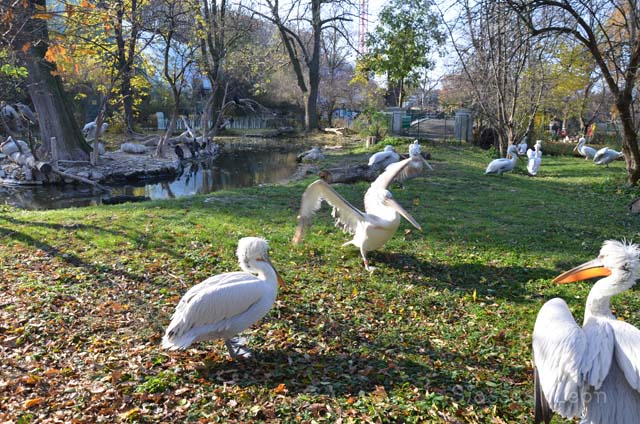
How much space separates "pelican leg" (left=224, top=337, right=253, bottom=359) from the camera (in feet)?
13.5

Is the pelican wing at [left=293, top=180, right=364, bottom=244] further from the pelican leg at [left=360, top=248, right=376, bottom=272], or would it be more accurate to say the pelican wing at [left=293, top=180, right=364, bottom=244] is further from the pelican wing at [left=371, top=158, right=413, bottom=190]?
the pelican wing at [left=371, top=158, right=413, bottom=190]

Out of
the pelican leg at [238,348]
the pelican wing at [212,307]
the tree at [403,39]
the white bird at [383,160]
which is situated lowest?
the pelican leg at [238,348]

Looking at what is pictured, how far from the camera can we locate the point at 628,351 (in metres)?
2.68

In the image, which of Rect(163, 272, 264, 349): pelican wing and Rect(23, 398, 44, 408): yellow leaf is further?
Rect(163, 272, 264, 349): pelican wing

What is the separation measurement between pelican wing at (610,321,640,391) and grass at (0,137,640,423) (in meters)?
0.95

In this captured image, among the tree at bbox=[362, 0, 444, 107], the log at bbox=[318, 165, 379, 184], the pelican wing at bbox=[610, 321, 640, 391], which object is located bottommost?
the pelican wing at bbox=[610, 321, 640, 391]

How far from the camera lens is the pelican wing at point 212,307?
12.6 feet

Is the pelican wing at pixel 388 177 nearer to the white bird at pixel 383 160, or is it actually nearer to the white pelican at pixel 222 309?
the white pelican at pixel 222 309

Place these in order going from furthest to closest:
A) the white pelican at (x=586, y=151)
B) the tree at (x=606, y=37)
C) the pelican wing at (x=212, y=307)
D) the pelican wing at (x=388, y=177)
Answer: the white pelican at (x=586, y=151)
the tree at (x=606, y=37)
the pelican wing at (x=388, y=177)
the pelican wing at (x=212, y=307)

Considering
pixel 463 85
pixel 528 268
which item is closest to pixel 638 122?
pixel 463 85

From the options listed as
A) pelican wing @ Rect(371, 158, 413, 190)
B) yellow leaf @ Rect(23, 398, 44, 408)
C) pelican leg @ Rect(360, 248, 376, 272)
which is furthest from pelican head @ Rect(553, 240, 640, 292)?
yellow leaf @ Rect(23, 398, 44, 408)

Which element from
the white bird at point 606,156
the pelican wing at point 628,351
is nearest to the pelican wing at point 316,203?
the pelican wing at point 628,351

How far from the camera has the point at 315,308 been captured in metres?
5.10

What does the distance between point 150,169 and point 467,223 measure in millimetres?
12468
